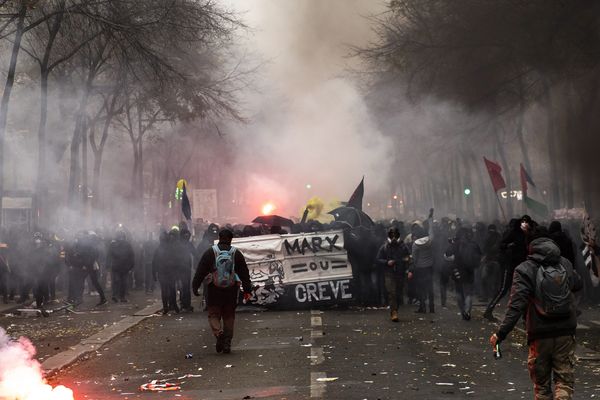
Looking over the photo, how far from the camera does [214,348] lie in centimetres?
1382

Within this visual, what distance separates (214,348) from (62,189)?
4297 centimetres

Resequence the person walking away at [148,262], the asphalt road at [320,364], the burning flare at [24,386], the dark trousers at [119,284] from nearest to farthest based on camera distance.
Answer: the burning flare at [24,386] < the asphalt road at [320,364] < the dark trousers at [119,284] < the person walking away at [148,262]

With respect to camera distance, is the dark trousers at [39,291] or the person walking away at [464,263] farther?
the dark trousers at [39,291]

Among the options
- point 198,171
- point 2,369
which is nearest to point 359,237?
point 2,369

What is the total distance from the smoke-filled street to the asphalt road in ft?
0.19

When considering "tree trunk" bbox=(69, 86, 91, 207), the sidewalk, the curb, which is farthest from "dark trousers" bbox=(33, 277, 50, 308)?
"tree trunk" bbox=(69, 86, 91, 207)

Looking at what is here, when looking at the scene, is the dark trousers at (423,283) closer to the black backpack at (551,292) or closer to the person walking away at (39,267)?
the person walking away at (39,267)

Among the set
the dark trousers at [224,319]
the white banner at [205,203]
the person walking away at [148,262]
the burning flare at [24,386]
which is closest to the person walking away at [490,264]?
the dark trousers at [224,319]

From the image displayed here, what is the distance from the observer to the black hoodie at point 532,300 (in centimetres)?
763

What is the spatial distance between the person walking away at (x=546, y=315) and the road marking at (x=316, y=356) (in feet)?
14.6

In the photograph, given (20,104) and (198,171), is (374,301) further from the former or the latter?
(198,171)

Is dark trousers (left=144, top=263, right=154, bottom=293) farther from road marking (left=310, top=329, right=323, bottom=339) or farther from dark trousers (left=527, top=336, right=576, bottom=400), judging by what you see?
dark trousers (left=527, top=336, right=576, bottom=400)

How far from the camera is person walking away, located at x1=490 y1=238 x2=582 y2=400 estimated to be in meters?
7.61

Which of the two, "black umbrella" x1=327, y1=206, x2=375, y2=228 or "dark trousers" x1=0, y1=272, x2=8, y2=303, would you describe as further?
"dark trousers" x1=0, y1=272, x2=8, y2=303
